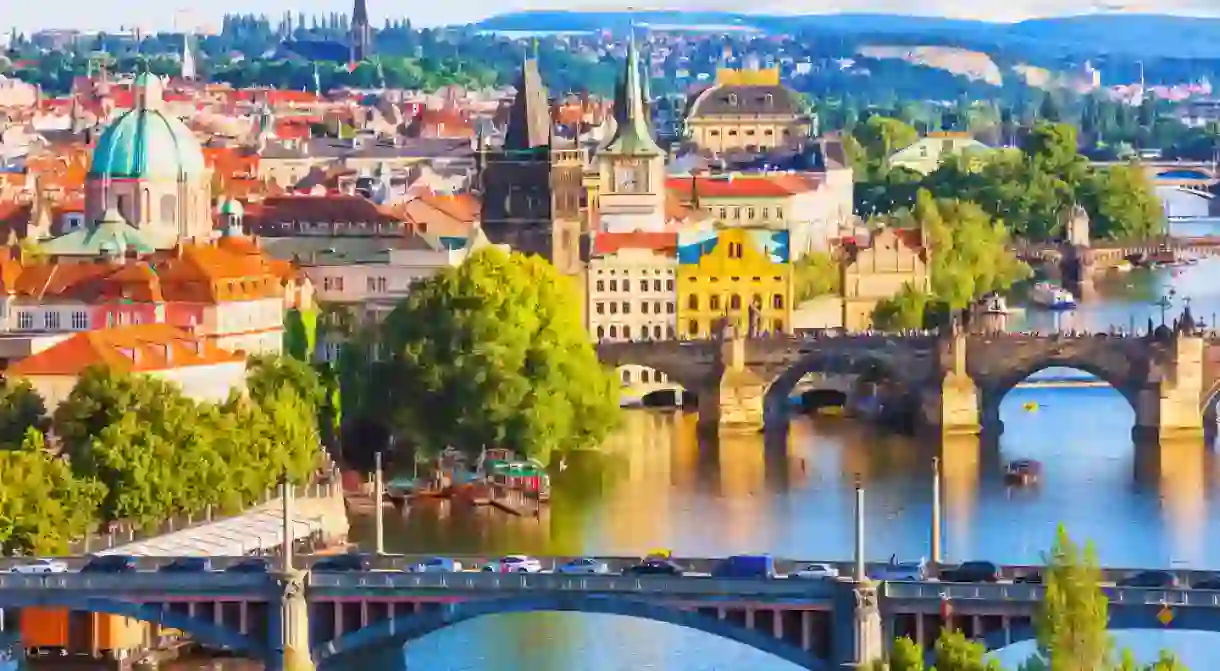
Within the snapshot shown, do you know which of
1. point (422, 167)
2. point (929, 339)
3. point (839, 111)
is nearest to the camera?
point (929, 339)

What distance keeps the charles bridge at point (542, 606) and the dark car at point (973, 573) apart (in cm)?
72

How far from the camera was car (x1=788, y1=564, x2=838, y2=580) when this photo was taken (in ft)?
115

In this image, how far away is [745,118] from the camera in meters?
116

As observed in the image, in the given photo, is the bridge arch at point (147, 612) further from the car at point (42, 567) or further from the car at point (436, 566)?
the car at point (436, 566)

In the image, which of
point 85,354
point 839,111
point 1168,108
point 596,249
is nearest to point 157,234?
point 596,249

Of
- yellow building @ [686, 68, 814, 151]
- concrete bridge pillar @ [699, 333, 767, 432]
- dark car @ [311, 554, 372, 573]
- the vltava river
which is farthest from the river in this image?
yellow building @ [686, 68, 814, 151]

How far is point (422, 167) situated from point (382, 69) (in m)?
73.0

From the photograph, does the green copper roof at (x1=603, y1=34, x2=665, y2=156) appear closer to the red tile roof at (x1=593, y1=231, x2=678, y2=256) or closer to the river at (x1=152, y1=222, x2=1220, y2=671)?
the red tile roof at (x1=593, y1=231, x2=678, y2=256)

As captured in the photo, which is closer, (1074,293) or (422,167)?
(1074,293)

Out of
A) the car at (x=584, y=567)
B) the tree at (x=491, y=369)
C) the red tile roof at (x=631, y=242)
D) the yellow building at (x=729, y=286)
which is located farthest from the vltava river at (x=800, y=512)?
the red tile roof at (x=631, y=242)

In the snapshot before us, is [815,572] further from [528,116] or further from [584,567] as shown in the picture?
[528,116]

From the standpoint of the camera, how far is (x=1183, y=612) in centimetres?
3359

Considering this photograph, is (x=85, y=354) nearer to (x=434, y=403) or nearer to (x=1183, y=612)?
(x=434, y=403)

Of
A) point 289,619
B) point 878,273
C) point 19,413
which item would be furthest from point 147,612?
point 878,273
